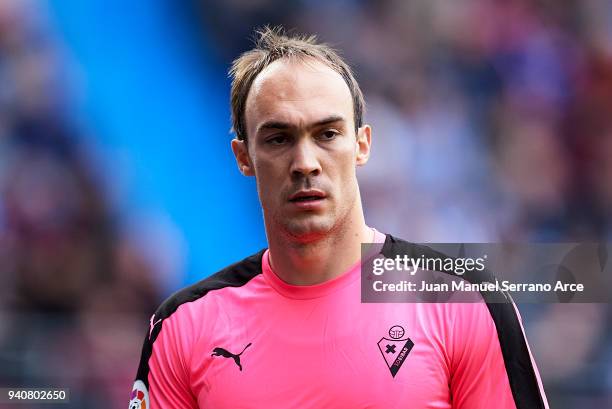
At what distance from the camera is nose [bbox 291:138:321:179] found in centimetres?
246

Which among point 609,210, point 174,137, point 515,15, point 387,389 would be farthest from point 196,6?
point 387,389

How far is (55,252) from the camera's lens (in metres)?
4.44

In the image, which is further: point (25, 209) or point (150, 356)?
point (25, 209)

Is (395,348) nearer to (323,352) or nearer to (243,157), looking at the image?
(323,352)

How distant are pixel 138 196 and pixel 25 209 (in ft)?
1.93

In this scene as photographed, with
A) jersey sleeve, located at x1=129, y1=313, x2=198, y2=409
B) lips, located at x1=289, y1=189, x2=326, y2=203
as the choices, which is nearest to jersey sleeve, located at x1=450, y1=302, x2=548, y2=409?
lips, located at x1=289, y1=189, x2=326, y2=203

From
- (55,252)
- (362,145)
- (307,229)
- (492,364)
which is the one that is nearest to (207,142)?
(55,252)

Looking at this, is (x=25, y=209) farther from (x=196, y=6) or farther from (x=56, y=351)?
(x=196, y=6)

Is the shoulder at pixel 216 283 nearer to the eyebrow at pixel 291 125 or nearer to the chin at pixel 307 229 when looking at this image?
the chin at pixel 307 229

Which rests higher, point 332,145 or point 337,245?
point 332,145

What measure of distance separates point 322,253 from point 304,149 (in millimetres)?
320

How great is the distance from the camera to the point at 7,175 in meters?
4.52

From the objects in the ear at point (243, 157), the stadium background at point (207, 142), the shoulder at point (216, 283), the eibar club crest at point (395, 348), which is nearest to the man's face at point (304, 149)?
the ear at point (243, 157)

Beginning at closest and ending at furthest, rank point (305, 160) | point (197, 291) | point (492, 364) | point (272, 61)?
point (492, 364)
point (305, 160)
point (272, 61)
point (197, 291)
